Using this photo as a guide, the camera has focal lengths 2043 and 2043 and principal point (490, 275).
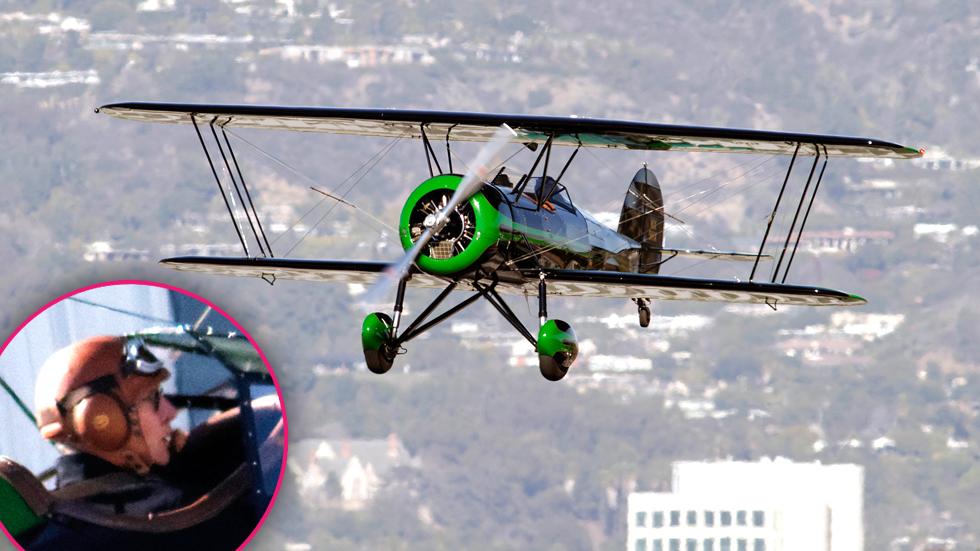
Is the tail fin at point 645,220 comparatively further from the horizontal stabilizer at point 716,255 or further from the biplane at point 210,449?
the biplane at point 210,449

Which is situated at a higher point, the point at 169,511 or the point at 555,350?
the point at 555,350

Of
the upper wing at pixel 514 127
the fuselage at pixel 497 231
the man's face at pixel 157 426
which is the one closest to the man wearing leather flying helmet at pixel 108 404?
the man's face at pixel 157 426

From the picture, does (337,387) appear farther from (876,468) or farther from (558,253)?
(558,253)

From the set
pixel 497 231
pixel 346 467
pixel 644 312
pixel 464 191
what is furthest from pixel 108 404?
pixel 346 467

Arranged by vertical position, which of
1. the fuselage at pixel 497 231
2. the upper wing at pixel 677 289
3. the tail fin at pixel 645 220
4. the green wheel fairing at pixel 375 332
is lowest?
the green wheel fairing at pixel 375 332

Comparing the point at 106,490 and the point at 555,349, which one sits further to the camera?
the point at 555,349

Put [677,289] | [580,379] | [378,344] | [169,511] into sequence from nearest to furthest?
[169,511] < [378,344] < [677,289] < [580,379]

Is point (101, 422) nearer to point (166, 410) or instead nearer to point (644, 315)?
point (166, 410)

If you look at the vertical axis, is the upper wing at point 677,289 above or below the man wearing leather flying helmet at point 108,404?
above

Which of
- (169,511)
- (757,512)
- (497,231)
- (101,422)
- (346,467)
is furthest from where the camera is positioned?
(346,467)
